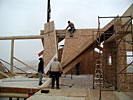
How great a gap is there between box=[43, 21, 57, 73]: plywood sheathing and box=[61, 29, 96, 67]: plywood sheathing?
98 cm

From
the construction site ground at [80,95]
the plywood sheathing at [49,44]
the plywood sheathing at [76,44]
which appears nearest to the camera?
the construction site ground at [80,95]

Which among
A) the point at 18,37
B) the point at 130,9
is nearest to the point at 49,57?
the point at 18,37

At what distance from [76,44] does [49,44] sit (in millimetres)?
2108

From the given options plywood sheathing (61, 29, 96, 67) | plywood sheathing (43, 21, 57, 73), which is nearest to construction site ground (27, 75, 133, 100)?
plywood sheathing (61, 29, 96, 67)

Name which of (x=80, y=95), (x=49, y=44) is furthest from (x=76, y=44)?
(x=80, y=95)

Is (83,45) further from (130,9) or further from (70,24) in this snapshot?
(130,9)

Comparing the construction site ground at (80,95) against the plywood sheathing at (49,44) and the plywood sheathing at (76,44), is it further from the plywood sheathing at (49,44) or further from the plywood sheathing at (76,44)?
the plywood sheathing at (49,44)

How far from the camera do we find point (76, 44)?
936 cm

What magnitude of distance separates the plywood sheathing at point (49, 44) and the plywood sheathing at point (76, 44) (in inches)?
38.5

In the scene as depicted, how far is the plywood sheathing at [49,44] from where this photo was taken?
9938 mm

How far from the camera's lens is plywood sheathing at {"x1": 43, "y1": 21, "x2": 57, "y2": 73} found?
9.94m

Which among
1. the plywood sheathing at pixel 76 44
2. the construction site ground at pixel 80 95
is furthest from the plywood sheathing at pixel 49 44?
the construction site ground at pixel 80 95

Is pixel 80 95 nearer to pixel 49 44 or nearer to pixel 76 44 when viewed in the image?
pixel 76 44

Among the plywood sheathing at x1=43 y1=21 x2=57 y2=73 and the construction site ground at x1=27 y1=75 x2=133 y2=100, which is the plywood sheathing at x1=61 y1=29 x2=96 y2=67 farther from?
the construction site ground at x1=27 y1=75 x2=133 y2=100
